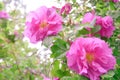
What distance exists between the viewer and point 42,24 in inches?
45.6

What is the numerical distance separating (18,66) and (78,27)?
1448 mm

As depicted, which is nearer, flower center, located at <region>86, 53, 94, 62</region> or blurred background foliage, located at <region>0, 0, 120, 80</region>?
flower center, located at <region>86, 53, 94, 62</region>

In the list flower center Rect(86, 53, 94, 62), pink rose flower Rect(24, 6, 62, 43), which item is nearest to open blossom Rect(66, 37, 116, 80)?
flower center Rect(86, 53, 94, 62)

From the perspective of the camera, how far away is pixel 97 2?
1.93m

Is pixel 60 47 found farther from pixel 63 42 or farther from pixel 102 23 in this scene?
pixel 102 23

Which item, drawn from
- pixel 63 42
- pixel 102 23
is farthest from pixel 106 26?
pixel 63 42

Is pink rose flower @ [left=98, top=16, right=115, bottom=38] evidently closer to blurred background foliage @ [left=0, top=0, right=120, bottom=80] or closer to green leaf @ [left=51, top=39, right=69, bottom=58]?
blurred background foliage @ [left=0, top=0, right=120, bottom=80]

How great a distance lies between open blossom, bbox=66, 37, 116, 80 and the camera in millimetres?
1034

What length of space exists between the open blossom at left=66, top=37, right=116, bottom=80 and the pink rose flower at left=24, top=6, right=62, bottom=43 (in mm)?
131

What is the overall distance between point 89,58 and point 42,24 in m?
0.23

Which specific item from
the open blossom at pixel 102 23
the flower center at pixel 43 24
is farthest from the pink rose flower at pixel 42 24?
the open blossom at pixel 102 23

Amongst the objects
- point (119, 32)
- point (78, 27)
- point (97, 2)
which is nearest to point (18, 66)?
point (97, 2)

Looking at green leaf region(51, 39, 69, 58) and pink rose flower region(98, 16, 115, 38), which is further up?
pink rose flower region(98, 16, 115, 38)

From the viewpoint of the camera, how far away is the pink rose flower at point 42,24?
1.15 meters
